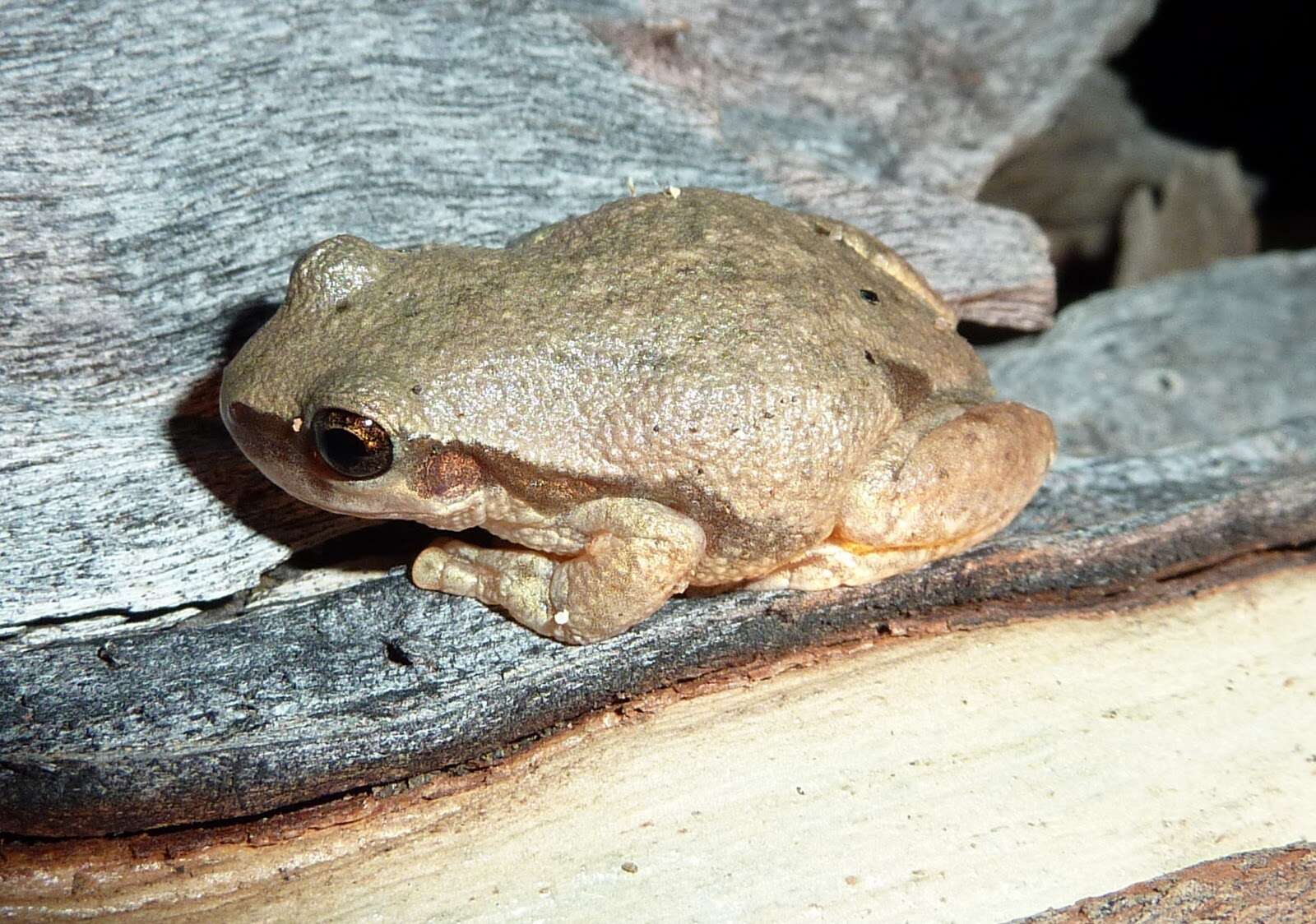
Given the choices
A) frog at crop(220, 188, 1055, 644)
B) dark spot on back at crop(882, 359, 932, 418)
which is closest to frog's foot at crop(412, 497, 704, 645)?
frog at crop(220, 188, 1055, 644)

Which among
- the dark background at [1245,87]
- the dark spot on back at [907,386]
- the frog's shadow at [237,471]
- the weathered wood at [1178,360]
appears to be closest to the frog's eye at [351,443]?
the frog's shadow at [237,471]

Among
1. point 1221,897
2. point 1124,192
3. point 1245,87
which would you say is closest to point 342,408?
point 1221,897

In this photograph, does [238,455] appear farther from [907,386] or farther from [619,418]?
[907,386]

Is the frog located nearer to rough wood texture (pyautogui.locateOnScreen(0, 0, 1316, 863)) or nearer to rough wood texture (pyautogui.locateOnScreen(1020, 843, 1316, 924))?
rough wood texture (pyautogui.locateOnScreen(0, 0, 1316, 863))

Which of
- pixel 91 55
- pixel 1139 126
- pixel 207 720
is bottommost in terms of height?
pixel 207 720

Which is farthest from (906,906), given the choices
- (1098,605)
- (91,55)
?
(91,55)

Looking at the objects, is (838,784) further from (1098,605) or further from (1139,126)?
(1139,126)
